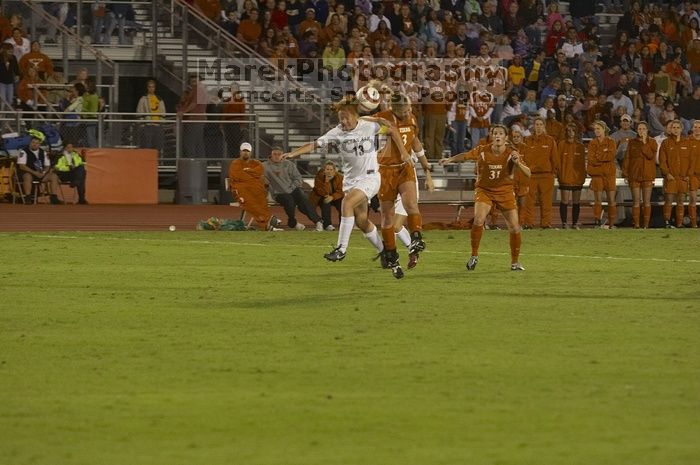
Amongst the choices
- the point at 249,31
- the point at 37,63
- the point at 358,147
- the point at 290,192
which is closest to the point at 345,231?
the point at 358,147

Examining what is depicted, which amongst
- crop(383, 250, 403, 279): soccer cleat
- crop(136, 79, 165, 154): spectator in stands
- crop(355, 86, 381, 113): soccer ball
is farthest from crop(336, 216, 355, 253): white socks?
crop(136, 79, 165, 154): spectator in stands

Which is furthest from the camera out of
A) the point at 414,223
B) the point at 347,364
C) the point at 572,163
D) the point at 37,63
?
the point at 37,63

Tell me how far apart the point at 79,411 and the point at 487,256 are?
39.5 feet

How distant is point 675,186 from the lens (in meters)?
27.8

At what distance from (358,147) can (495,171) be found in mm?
2001

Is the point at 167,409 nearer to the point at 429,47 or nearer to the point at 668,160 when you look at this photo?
the point at 668,160

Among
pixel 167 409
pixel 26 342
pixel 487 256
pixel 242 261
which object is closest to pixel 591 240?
pixel 487 256

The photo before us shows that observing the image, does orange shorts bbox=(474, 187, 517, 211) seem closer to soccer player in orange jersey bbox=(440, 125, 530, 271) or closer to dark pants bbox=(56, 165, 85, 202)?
soccer player in orange jersey bbox=(440, 125, 530, 271)

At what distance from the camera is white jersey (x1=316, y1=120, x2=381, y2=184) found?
16.9 metres

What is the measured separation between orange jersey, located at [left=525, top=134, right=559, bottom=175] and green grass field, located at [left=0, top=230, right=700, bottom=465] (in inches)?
332

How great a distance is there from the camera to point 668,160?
91.5 ft

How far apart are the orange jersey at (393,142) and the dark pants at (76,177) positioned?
1452 cm

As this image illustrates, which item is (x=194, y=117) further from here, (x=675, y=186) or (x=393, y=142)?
(x=393, y=142)

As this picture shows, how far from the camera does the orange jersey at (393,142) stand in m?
18.3
